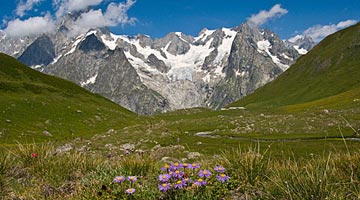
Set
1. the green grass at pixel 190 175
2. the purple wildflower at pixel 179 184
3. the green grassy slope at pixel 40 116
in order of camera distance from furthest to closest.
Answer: the green grassy slope at pixel 40 116, the green grass at pixel 190 175, the purple wildflower at pixel 179 184

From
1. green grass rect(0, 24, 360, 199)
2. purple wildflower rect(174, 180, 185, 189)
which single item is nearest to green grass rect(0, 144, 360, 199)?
green grass rect(0, 24, 360, 199)

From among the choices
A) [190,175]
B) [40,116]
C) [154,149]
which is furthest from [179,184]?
[40,116]

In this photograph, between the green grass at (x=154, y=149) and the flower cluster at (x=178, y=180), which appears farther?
the green grass at (x=154, y=149)

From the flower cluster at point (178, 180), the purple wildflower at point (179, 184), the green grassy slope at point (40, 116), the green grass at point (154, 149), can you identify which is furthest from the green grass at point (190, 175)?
the green grassy slope at point (40, 116)

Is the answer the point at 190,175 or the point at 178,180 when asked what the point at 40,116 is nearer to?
the point at 190,175

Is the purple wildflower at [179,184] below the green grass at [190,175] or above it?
above

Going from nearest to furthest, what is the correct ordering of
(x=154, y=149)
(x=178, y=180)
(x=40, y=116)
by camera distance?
(x=178, y=180) → (x=154, y=149) → (x=40, y=116)

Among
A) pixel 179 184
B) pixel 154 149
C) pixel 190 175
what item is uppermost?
pixel 179 184

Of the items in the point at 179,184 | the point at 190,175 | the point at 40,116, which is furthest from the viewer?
the point at 40,116

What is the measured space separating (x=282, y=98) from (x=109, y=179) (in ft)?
651

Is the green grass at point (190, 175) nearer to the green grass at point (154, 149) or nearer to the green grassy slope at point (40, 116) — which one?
the green grass at point (154, 149)

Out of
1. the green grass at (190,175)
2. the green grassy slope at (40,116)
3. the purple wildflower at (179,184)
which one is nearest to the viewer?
the purple wildflower at (179,184)

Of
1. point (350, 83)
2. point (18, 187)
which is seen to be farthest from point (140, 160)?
point (350, 83)

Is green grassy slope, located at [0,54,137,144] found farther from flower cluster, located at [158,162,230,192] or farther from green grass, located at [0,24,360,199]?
flower cluster, located at [158,162,230,192]
